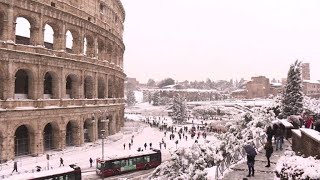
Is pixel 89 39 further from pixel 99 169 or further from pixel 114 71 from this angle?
pixel 99 169

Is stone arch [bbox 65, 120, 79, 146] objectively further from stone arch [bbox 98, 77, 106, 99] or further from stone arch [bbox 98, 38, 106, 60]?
stone arch [bbox 98, 38, 106, 60]

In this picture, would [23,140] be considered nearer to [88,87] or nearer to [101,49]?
[88,87]

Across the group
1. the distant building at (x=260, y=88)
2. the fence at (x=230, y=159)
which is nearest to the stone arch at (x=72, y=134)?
the fence at (x=230, y=159)

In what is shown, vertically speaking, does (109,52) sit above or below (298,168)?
above

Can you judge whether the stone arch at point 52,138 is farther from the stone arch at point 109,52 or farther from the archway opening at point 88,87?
the stone arch at point 109,52

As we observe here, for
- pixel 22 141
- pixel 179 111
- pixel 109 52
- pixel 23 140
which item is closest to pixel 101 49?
pixel 109 52

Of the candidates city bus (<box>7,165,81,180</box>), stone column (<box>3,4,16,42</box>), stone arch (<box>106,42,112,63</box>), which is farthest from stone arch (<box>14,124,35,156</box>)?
stone arch (<box>106,42,112,63</box>)

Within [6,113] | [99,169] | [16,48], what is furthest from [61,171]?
[16,48]
